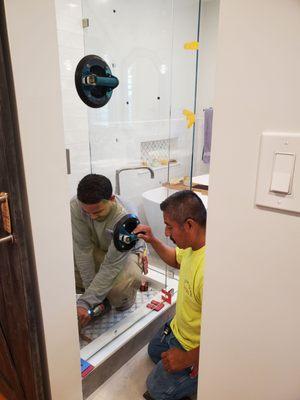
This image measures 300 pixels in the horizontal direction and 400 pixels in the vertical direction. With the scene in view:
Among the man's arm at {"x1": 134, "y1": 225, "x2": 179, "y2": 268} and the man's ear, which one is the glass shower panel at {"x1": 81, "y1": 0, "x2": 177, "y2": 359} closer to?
the man's arm at {"x1": 134, "y1": 225, "x2": 179, "y2": 268}

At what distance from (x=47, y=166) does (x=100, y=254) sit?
3.91 feet

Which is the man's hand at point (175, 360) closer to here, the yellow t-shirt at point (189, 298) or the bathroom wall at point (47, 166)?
the yellow t-shirt at point (189, 298)

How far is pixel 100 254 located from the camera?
211 centimetres

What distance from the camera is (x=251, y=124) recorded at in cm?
52

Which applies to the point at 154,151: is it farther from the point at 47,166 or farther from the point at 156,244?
the point at 47,166

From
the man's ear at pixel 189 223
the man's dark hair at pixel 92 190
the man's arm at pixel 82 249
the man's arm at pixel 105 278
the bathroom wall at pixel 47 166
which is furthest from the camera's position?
the man's arm at pixel 82 249

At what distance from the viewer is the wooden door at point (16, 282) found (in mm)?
904

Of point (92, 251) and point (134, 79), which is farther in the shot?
point (134, 79)

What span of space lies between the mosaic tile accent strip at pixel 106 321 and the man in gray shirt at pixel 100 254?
0.15 feet

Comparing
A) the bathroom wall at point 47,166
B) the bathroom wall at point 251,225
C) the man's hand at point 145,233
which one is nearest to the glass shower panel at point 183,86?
the man's hand at point 145,233

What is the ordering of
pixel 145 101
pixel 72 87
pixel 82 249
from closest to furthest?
pixel 82 249
pixel 72 87
pixel 145 101

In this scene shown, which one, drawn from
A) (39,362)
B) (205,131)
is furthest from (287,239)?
(205,131)

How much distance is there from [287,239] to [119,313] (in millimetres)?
1658

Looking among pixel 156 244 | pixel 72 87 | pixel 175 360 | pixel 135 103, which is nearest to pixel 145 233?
pixel 156 244
